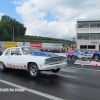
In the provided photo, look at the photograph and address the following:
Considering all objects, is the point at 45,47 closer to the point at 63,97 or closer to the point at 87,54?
the point at 87,54

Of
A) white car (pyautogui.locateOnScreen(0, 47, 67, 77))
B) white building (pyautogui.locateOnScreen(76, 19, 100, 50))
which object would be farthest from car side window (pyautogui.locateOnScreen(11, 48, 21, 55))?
white building (pyautogui.locateOnScreen(76, 19, 100, 50))

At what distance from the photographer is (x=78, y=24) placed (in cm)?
3175

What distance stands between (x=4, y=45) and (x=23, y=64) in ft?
80.5

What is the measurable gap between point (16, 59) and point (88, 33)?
90.9 feet

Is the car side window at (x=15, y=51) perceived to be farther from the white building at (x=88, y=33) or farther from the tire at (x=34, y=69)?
the white building at (x=88, y=33)

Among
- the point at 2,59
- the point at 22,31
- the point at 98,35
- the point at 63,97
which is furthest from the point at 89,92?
the point at 22,31

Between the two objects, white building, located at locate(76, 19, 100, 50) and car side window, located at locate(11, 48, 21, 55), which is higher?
white building, located at locate(76, 19, 100, 50)

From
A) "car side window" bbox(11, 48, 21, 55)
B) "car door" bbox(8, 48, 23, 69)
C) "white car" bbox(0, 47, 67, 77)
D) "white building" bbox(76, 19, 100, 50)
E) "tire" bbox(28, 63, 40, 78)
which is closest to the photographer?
"white car" bbox(0, 47, 67, 77)

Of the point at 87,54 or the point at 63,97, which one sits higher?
the point at 87,54

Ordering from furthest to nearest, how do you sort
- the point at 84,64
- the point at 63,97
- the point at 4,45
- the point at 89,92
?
1. the point at 4,45
2. the point at 84,64
3. the point at 89,92
4. the point at 63,97

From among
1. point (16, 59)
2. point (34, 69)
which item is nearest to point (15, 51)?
point (16, 59)

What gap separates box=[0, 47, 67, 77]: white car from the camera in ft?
20.0

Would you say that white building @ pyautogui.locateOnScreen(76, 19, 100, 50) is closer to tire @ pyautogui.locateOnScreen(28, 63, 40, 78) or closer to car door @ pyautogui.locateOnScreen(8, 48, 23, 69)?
car door @ pyautogui.locateOnScreen(8, 48, 23, 69)

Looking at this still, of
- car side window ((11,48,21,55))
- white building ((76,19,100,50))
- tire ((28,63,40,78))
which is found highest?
white building ((76,19,100,50))
